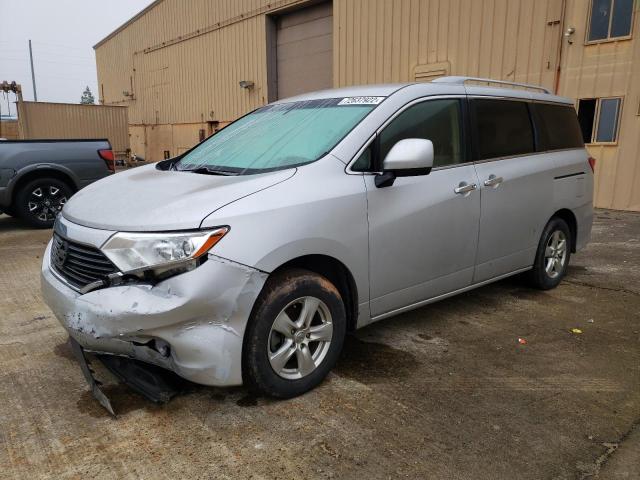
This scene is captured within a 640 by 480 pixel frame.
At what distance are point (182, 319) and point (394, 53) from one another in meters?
10.9

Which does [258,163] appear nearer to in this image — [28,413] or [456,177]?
[456,177]

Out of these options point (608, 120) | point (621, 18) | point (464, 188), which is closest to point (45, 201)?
point (464, 188)

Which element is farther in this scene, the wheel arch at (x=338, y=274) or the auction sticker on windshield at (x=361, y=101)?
the auction sticker on windshield at (x=361, y=101)

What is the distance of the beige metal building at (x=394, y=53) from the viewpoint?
9031 millimetres

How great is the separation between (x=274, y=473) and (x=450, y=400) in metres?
1.12

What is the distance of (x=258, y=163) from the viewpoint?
3148 mm

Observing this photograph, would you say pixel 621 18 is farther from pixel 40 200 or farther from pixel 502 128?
pixel 40 200

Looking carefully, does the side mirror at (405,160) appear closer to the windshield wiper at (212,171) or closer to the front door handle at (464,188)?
the front door handle at (464,188)

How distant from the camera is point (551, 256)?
4758 millimetres

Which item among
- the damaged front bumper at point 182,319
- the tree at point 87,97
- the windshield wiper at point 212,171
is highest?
the tree at point 87,97

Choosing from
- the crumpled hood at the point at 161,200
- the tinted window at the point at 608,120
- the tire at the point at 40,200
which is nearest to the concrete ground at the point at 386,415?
the crumpled hood at the point at 161,200

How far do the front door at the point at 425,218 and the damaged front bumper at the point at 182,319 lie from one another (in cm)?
92

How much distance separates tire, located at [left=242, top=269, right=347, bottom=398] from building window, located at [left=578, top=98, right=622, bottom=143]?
8274mm

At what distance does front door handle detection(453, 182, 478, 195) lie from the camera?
3.53m
